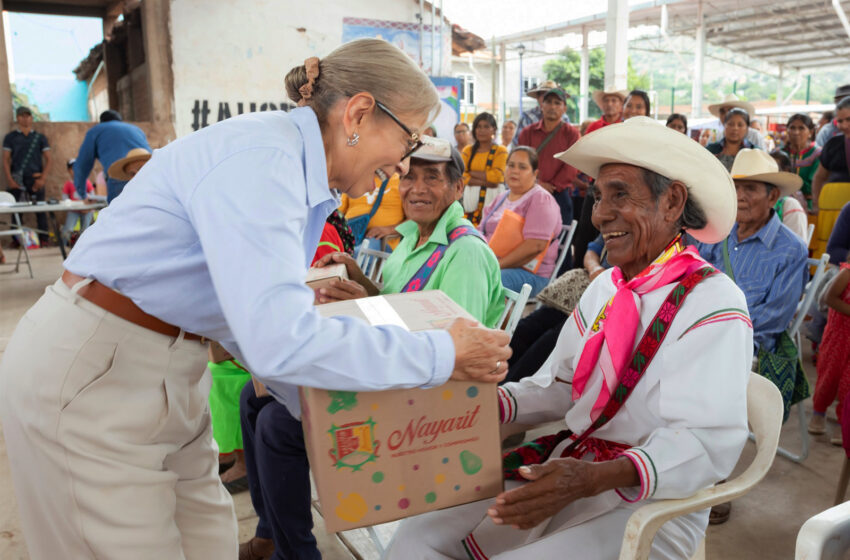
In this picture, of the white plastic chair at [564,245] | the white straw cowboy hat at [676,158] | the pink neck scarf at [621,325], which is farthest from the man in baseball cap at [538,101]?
the pink neck scarf at [621,325]

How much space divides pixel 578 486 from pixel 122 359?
1.00 meters

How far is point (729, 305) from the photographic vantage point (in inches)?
59.1

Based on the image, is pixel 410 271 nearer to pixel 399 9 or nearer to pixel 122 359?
pixel 122 359

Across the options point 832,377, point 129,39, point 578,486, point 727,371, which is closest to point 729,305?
point 727,371

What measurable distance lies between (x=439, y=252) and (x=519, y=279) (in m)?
1.63

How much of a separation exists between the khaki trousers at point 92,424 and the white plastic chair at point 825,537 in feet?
3.81

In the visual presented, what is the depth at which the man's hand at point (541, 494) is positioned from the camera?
1347 mm

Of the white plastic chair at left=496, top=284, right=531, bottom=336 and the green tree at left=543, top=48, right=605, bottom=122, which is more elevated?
the green tree at left=543, top=48, right=605, bottom=122

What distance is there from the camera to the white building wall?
987 cm

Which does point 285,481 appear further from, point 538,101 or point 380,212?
point 538,101

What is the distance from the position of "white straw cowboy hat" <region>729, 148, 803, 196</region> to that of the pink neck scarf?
1693 millimetres

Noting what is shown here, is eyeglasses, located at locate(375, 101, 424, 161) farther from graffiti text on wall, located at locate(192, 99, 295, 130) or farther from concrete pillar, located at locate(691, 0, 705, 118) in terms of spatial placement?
concrete pillar, located at locate(691, 0, 705, 118)

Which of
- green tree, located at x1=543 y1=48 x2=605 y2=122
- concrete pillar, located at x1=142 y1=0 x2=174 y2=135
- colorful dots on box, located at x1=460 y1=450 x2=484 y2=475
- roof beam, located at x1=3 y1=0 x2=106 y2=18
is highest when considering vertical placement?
green tree, located at x1=543 y1=48 x2=605 y2=122

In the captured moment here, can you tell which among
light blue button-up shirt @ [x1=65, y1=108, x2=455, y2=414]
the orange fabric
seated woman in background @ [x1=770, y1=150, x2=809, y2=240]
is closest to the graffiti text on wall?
the orange fabric
